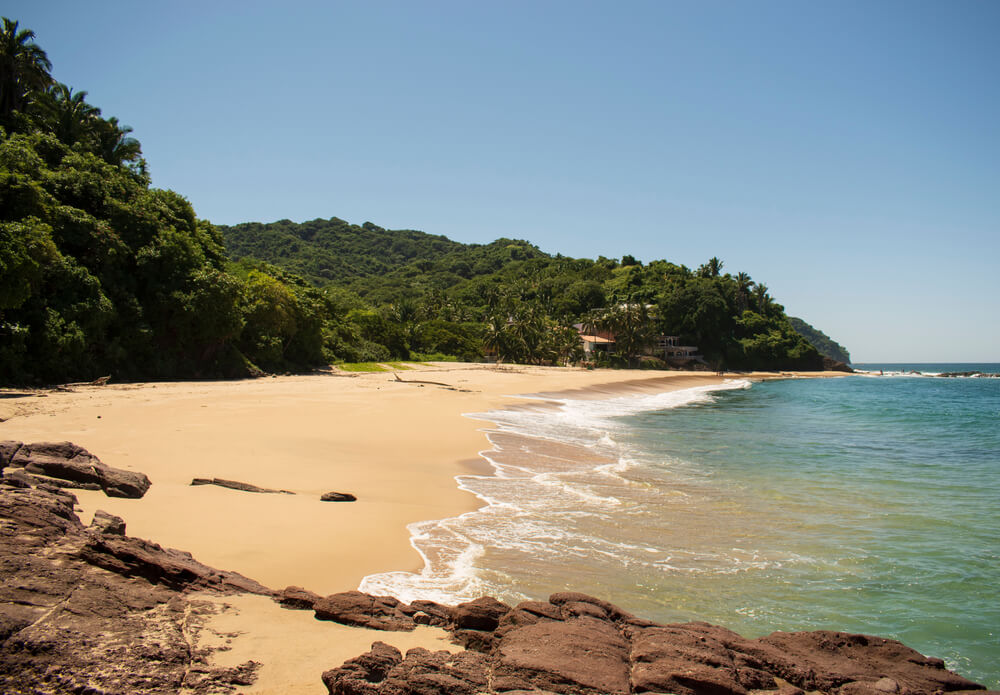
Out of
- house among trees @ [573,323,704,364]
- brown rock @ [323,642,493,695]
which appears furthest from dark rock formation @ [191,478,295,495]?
house among trees @ [573,323,704,364]

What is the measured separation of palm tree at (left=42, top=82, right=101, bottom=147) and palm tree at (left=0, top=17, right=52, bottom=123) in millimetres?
913

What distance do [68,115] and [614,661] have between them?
3849 cm

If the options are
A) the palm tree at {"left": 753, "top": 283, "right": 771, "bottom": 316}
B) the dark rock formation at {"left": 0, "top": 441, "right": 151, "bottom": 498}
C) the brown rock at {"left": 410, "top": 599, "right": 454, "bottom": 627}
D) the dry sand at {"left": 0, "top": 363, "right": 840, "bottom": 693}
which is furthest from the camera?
the palm tree at {"left": 753, "top": 283, "right": 771, "bottom": 316}

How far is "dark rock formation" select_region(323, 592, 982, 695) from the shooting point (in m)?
3.21

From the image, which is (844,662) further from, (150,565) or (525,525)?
(150,565)

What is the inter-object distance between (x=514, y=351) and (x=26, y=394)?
56.7m

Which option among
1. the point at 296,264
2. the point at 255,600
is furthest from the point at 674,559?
the point at 296,264

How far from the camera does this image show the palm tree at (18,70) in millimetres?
28734

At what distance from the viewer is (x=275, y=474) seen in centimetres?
904

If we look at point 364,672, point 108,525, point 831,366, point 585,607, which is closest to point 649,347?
point 831,366

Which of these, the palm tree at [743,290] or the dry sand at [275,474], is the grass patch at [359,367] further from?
the palm tree at [743,290]

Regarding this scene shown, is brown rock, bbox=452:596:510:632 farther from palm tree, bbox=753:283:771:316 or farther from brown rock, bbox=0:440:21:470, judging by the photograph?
palm tree, bbox=753:283:771:316

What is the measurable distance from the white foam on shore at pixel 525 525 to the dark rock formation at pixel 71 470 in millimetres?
3448

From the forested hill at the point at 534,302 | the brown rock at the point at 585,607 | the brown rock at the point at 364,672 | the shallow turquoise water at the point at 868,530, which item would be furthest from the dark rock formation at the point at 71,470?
the forested hill at the point at 534,302
